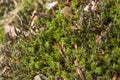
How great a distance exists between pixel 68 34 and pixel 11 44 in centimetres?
93

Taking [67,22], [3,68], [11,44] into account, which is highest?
[67,22]

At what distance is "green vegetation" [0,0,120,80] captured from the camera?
357 centimetres

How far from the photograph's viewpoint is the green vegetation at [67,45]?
3570 millimetres

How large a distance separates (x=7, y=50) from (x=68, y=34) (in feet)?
3.11

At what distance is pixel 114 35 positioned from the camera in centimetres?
370

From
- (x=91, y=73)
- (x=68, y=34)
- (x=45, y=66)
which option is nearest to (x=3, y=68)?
(x=45, y=66)

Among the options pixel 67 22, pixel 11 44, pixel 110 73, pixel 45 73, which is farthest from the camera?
pixel 11 44

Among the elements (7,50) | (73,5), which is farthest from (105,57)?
(7,50)

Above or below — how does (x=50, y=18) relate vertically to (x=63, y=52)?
above

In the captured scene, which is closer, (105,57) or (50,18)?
→ (105,57)

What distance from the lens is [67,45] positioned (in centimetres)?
387

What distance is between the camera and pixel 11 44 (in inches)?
171

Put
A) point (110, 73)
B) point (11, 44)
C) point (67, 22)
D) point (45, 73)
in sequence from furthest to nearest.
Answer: point (11, 44), point (67, 22), point (45, 73), point (110, 73)

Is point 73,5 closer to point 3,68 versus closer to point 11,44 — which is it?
point 11,44
